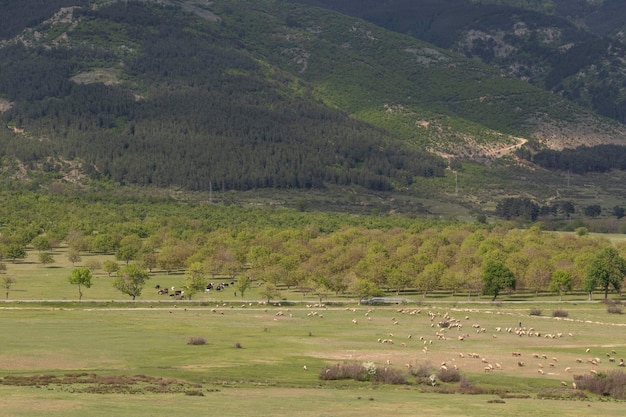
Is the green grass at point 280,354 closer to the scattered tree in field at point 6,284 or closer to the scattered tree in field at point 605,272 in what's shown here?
the scattered tree in field at point 605,272

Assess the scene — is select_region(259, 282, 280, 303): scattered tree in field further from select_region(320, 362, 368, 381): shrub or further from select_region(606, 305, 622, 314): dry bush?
select_region(320, 362, 368, 381): shrub

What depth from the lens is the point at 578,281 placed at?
7279 inches

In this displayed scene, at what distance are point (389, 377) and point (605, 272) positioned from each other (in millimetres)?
85769

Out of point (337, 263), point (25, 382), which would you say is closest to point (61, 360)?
point (25, 382)

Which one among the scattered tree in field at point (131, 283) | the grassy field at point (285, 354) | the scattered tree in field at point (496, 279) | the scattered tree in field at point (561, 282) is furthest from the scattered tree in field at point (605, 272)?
the scattered tree in field at point (131, 283)

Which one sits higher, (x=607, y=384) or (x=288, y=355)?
(x=607, y=384)

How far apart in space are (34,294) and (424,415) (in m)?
101

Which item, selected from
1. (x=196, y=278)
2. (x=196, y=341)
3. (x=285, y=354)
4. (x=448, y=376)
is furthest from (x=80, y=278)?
(x=448, y=376)

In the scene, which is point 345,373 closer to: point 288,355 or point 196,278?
point 288,355

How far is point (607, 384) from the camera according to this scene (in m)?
92.5

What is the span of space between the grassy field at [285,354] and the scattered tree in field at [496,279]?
Answer: 355 cm

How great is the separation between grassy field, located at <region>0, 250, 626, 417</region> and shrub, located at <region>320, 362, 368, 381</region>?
0.89 metres

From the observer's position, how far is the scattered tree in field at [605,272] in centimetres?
17562

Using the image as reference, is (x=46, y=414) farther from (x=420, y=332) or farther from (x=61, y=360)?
(x=420, y=332)
